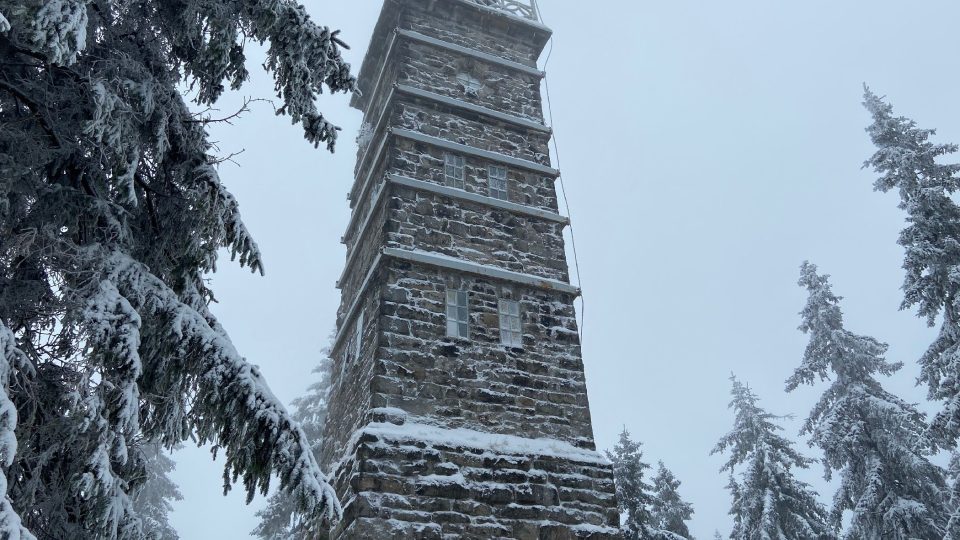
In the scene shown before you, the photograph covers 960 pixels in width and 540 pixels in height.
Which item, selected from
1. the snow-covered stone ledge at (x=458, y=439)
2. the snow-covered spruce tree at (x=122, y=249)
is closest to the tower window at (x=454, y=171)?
the snow-covered stone ledge at (x=458, y=439)

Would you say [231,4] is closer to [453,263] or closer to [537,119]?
[453,263]

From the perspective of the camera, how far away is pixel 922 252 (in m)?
12.7

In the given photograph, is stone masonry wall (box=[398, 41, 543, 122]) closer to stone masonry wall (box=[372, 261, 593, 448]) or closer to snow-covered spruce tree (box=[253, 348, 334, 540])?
stone masonry wall (box=[372, 261, 593, 448])

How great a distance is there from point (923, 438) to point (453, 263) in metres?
10.0

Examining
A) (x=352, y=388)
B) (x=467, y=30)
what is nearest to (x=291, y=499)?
(x=352, y=388)

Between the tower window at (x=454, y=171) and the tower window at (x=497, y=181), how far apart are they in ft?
1.69

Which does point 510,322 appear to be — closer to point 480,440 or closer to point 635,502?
point 480,440

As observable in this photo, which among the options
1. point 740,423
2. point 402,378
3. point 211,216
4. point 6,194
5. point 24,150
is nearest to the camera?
point 6,194

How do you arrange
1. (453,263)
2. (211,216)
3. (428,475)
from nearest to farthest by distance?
(211,216), (428,475), (453,263)

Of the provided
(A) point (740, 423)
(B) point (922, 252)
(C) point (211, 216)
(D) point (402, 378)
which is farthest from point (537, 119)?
(A) point (740, 423)

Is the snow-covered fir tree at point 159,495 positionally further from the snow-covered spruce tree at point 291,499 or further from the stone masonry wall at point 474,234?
the stone masonry wall at point 474,234

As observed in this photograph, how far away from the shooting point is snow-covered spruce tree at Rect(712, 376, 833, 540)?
61.0 ft

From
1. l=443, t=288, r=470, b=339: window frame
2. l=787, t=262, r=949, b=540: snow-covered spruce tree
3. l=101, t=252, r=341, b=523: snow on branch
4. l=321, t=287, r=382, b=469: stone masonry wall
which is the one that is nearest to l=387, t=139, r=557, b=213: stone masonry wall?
l=443, t=288, r=470, b=339: window frame

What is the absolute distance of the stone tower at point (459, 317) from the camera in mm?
8539
